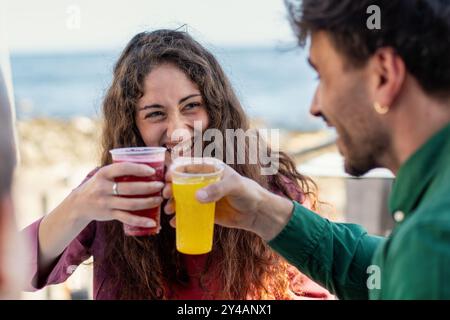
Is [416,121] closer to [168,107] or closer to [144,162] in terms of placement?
[144,162]

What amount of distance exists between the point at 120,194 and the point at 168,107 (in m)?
0.53

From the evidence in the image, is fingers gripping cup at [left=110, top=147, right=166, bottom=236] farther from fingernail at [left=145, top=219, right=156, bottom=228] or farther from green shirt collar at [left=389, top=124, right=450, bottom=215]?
green shirt collar at [left=389, top=124, right=450, bottom=215]

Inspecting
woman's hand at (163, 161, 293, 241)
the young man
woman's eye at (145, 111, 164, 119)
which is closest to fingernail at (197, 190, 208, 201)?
the young man

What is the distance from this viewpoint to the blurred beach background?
7.27ft

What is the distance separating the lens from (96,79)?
8.48ft

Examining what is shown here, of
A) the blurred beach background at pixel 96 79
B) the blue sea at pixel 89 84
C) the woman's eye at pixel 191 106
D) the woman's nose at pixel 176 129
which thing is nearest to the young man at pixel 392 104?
the blurred beach background at pixel 96 79

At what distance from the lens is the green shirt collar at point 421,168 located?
112cm

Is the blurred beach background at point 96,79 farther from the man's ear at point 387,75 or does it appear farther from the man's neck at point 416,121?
the man's neck at point 416,121

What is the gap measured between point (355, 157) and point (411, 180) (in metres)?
0.21

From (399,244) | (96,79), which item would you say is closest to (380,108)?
(399,244)

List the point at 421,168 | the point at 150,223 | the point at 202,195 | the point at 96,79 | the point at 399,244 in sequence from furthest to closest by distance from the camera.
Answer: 1. the point at 96,79
2. the point at 150,223
3. the point at 202,195
4. the point at 421,168
5. the point at 399,244

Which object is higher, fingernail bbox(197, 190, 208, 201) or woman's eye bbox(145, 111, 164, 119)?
woman's eye bbox(145, 111, 164, 119)

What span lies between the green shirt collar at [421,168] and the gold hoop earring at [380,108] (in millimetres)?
126
